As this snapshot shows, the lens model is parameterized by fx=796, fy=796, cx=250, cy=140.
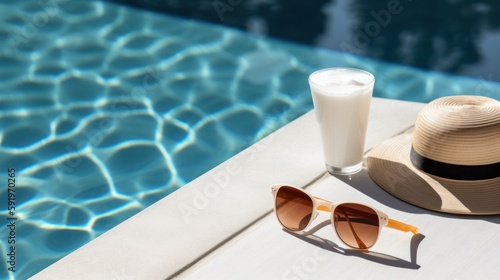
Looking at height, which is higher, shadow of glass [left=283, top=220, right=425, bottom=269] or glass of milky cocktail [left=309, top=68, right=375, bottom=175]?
glass of milky cocktail [left=309, top=68, right=375, bottom=175]

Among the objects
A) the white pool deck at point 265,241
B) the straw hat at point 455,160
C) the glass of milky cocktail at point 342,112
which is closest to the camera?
the white pool deck at point 265,241

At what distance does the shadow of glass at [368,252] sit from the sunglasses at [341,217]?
0.04 feet

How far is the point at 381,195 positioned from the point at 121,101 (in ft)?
5.34

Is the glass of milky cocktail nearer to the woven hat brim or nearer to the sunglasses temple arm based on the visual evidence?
the woven hat brim

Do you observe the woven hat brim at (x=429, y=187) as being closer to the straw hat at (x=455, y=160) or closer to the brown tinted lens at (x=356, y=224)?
the straw hat at (x=455, y=160)

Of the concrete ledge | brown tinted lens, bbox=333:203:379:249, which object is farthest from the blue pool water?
brown tinted lens, bbox=333:203:379:249

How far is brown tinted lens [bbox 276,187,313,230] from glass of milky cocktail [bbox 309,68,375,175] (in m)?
0.23

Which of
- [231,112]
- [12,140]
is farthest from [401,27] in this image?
[12,140]

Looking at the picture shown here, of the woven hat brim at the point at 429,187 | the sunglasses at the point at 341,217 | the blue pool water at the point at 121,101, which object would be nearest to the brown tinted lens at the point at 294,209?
the sunglasses at the point at 341,217

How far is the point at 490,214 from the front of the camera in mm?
1578

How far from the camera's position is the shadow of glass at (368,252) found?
4.83ft

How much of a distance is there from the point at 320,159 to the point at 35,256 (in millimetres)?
855

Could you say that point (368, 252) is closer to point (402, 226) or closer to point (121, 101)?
point (402, 226)

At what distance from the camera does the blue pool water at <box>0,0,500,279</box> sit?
7.94ft
